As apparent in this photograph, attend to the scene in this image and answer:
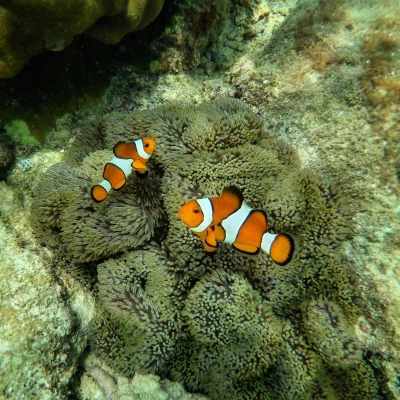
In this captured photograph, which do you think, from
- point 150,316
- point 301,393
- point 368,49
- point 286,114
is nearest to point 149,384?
point 150,316

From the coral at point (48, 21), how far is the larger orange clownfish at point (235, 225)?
4.29ft

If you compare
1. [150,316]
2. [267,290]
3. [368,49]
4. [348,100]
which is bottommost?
[150,316]

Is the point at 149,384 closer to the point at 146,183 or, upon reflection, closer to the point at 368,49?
the point at 146,183

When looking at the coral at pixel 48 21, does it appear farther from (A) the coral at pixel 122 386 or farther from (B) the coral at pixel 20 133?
(A) the coral at pixel 122 386

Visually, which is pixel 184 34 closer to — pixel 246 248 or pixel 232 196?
pixel 232 196

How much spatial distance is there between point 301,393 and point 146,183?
1577 mm

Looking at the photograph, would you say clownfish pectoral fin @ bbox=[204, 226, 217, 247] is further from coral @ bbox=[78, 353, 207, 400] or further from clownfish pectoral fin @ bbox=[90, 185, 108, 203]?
coral @ bbox=[78, 353, 207, 400]

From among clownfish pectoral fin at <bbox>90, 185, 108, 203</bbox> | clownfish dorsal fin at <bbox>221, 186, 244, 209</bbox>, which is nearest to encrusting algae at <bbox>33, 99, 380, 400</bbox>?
clownfish pectoral fin at <bbox>90, 185, 108, 203</bbox>

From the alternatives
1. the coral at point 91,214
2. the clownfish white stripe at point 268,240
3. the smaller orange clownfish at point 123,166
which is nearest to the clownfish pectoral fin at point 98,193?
the smaller orange clownfish at point 123,166

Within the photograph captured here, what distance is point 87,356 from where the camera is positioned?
2.26 metres

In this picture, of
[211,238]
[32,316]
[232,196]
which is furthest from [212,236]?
[32,316]

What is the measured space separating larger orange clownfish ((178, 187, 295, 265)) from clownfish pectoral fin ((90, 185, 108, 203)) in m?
0.59

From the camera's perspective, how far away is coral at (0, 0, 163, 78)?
6.24ft

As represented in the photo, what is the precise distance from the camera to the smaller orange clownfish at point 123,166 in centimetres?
203
